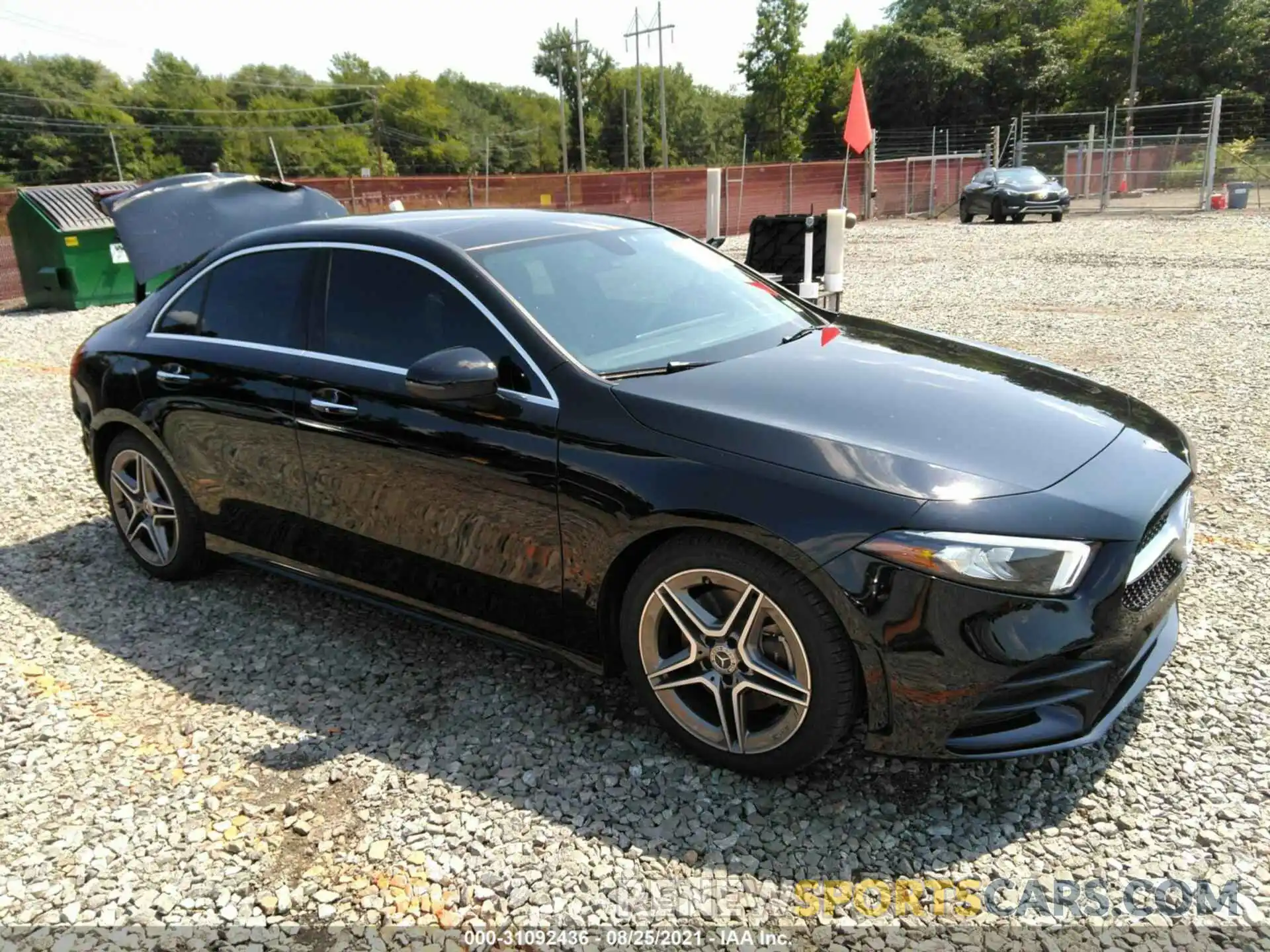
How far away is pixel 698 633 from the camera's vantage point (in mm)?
2799

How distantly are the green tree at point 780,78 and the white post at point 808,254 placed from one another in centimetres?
7249

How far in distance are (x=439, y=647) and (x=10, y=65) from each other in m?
92.3

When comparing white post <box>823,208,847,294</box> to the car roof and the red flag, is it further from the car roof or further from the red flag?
the red flag

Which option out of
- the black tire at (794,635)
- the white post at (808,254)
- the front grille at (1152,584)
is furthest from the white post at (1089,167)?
the black tire at (794,635)

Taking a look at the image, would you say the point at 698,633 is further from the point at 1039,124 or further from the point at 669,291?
the point at 1039,124

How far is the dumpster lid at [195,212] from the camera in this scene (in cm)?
664

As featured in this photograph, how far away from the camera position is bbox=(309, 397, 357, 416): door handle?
11.5 feet

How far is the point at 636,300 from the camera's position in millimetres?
3562

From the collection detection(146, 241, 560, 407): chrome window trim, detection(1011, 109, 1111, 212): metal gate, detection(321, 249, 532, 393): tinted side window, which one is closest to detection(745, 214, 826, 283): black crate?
detection(146, 241, 560, 407): chrome window trim

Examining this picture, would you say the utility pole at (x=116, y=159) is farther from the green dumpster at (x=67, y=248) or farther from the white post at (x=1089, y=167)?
the white post at (x=1089, y=167)

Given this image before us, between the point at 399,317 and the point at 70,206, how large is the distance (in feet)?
44.8

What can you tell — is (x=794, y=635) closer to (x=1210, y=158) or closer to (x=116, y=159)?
(x=1210, y=158)

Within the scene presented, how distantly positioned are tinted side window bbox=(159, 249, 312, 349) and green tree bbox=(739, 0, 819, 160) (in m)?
77.7

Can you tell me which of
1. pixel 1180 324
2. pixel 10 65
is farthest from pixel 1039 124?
pixel 10 65
